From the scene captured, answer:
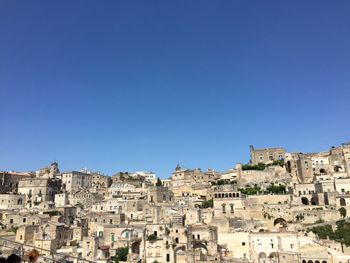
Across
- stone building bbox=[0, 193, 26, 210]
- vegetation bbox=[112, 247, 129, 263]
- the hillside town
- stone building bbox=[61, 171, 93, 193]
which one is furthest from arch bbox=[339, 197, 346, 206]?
stone building bbox=[61, 171, 93, 193]

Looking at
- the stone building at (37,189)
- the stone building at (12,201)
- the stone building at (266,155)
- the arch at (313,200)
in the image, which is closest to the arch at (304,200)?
the arch at (313,200)

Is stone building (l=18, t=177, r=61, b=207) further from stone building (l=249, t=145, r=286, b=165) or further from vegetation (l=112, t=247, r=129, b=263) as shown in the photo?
stone building (l=249, t=145, r=286, b=165)

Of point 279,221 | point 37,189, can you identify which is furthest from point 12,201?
point 279,221

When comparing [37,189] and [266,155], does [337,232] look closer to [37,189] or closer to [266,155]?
[266,155]

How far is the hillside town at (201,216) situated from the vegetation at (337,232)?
0.37 ft

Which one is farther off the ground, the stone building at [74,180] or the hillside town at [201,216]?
the stone building at [74,180]

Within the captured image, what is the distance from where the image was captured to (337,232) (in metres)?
45.4

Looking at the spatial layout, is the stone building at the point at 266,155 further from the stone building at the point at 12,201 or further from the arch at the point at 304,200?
the stone building at the point at 12,201

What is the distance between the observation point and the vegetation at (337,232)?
43925 mm

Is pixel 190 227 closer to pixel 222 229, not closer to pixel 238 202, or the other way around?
pixel 222 229

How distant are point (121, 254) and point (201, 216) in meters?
14.5

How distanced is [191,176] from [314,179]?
26220 millimetres

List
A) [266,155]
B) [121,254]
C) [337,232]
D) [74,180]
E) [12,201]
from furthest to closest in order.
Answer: [74,180] → [266,155] → [12,201] → [337,232] → [121,254]

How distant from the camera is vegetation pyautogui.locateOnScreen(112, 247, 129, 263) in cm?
4057
